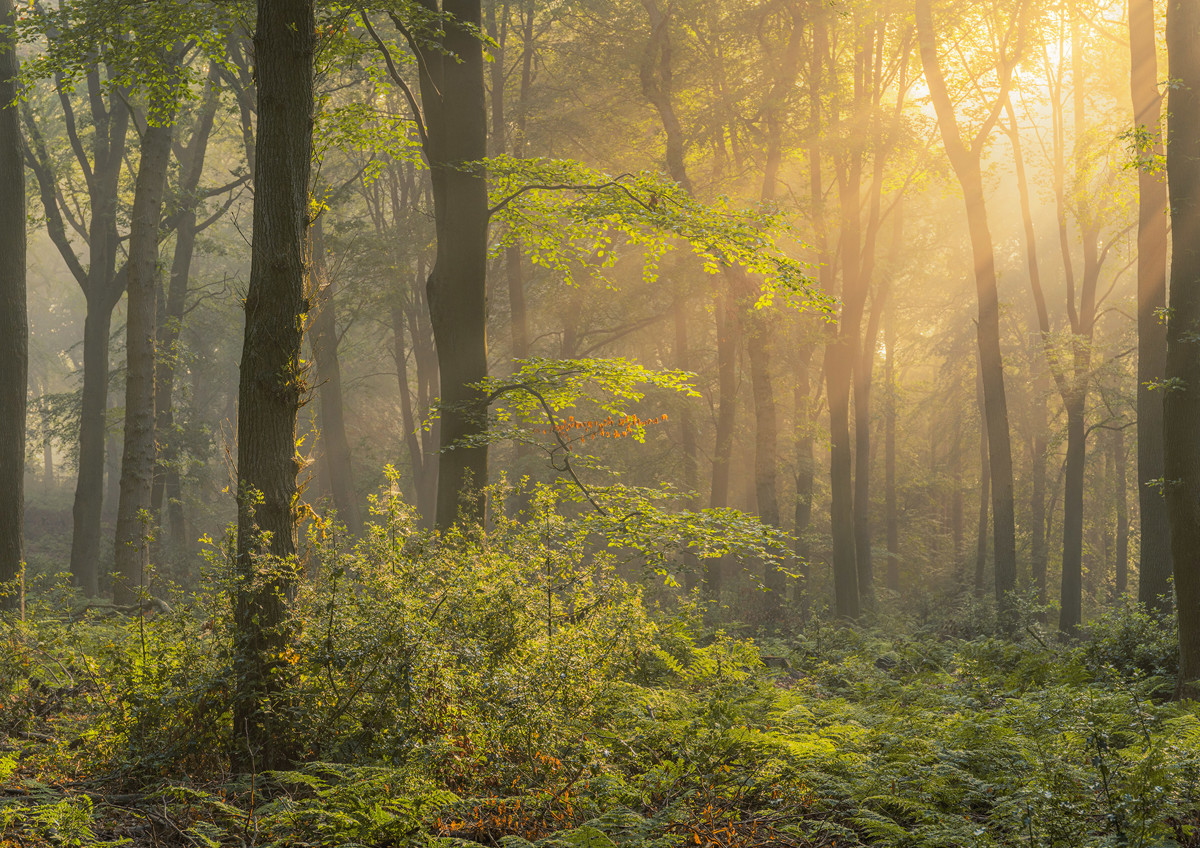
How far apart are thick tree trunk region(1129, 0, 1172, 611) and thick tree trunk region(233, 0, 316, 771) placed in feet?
36.7

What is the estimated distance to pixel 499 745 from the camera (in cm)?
461

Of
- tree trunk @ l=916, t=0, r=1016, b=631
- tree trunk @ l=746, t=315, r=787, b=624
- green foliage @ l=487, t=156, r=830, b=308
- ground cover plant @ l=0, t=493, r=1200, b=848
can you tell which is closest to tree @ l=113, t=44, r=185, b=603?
green foliage @ l=487, t=156, r=830, b=308

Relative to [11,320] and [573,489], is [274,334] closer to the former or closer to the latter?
[573,489]

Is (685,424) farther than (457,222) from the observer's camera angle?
Yes

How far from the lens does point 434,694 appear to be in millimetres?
4727

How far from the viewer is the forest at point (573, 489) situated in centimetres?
459

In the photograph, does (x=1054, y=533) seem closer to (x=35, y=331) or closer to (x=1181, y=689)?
(x=1181, y=689)

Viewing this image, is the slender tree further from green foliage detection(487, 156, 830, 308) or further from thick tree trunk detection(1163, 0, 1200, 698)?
thick tree trunk detection(1163, 0, 1200, 698)

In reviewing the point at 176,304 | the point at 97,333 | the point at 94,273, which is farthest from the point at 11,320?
the point at 176,304

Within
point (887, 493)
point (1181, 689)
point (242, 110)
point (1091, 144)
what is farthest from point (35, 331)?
point (1181, 689)

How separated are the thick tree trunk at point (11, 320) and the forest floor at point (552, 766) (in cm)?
432

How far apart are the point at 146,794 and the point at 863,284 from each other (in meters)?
17.5

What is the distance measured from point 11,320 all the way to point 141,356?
362 cm

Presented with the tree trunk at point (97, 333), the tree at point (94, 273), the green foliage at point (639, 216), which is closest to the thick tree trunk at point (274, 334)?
the green foliage at point (639, 216)
